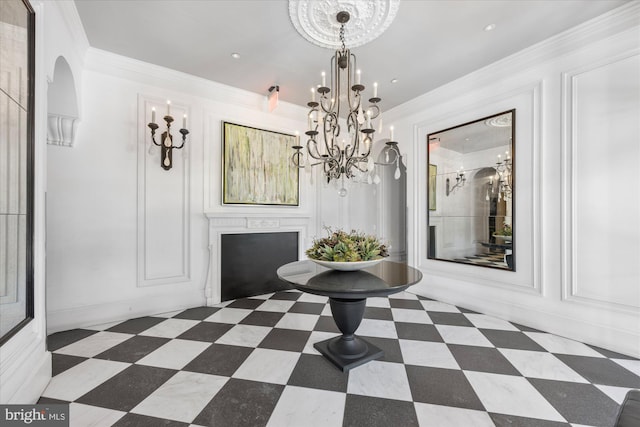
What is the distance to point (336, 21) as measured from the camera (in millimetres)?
2199

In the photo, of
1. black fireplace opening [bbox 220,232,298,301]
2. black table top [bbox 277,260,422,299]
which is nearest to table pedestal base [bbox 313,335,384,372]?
black table top [bbox 277,260,422,299]

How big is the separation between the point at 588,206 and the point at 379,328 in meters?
2.23

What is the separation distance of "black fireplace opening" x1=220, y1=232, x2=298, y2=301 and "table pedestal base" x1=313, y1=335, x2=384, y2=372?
1.68 m

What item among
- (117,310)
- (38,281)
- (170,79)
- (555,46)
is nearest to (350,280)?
(38,281)

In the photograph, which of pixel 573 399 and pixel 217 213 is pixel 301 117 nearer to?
pixel 217 213

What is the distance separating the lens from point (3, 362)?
4.06 ft

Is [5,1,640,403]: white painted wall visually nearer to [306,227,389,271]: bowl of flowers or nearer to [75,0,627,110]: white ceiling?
[75,0,627,110]: white ceiling

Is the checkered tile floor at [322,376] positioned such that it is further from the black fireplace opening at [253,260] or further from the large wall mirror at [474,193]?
the large wall mirror at [474,193]

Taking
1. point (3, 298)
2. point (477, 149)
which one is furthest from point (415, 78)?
point (3, 298)

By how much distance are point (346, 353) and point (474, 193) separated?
250cm

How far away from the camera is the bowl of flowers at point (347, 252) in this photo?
6.52 feet

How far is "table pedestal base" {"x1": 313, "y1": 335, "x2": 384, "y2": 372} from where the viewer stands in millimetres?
1943

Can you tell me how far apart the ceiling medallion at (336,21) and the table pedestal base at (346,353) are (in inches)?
105

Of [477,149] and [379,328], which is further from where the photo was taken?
[477,149]
